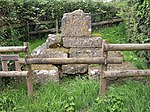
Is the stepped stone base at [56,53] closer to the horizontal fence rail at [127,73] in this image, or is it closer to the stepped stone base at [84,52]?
the stepped stone base at [84,52]

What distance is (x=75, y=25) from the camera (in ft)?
22.5

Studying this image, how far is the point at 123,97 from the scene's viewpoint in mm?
4582

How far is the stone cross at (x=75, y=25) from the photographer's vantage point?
6.82 meters

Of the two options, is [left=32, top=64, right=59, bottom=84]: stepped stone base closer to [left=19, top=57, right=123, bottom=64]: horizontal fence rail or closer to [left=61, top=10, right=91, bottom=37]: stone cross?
[left=19, top=57, right=123, bottom=64]: horizontal fence rail

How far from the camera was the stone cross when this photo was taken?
6.82m

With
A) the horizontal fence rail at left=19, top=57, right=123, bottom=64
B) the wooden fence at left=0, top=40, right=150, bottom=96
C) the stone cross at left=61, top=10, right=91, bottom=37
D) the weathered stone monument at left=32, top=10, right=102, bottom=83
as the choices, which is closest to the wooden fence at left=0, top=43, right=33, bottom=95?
the wooden fence at left=0, top=40, right=150, bottom=96

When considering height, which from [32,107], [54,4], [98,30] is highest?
[54,4]

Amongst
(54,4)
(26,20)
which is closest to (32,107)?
(26,20)

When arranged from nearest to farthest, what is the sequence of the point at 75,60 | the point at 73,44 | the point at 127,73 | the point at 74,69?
1. the point at 127,73
2. the point at 75,60
3. the point at 74,69
4. the point at 73,44

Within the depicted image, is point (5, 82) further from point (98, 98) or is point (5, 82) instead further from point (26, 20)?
point (26, 20)

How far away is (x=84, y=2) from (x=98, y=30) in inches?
68.1

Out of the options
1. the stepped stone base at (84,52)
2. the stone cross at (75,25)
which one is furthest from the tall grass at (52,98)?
the stone cross at (75,25)

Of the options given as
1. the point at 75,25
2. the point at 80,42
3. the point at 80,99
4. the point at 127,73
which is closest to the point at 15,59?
the point at 80,99

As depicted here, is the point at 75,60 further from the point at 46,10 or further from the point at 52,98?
the point at 46,10
